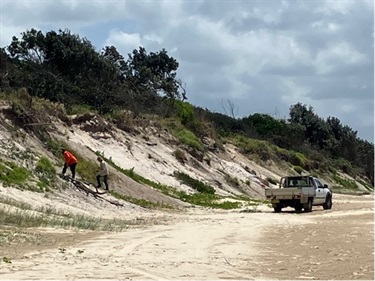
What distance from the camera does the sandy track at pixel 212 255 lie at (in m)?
11.8

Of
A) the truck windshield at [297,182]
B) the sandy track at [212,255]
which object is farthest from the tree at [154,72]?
the sandy track at [212,255]

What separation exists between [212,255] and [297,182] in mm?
20483

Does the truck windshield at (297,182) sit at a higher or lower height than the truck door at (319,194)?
higher

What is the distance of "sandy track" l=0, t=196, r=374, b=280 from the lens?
11.8 m

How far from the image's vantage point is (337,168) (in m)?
87.6

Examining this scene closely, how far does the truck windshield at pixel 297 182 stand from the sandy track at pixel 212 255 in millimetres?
11162

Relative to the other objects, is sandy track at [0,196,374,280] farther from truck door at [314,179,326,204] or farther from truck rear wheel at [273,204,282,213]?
truck door at [314,179,326,204]

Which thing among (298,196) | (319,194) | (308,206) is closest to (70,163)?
(298,196)

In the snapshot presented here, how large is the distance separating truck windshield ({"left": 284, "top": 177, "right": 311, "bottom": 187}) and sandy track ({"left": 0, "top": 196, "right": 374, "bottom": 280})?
11.2 metres

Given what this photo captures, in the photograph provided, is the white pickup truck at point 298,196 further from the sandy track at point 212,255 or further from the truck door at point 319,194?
the sandy track at point 212,255

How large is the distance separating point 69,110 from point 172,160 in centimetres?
762

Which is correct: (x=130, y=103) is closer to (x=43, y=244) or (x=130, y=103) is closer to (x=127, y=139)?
(x=127, y=139)

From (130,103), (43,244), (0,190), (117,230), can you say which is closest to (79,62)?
(130,103)

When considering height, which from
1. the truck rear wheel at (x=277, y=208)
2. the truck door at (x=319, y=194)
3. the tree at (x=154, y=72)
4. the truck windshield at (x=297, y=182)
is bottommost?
the truck rear wheel at (x=277, y=208)
